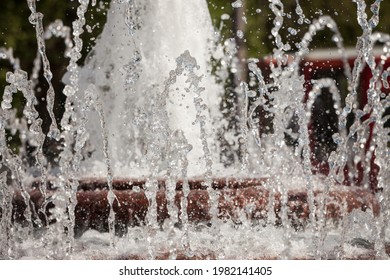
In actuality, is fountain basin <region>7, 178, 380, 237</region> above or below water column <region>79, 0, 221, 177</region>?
below

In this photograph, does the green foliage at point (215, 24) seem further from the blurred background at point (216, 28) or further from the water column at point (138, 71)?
the water column at point (138, 71)

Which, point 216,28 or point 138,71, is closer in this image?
point 138,71

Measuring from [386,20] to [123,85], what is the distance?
921cm

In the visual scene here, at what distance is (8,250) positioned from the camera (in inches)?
151

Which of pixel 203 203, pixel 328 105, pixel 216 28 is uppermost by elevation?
pixel 216 28

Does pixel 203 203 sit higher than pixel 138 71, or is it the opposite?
pixel 138 71

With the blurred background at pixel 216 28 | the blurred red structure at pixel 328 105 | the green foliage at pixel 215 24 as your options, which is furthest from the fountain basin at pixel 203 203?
the green foliage at pixel 215 24

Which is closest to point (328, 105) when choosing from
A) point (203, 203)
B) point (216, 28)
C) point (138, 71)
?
point (216, 28)

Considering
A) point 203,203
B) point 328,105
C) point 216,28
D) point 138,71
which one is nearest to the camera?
point 203,203

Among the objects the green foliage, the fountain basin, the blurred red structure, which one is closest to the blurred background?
the green foliage

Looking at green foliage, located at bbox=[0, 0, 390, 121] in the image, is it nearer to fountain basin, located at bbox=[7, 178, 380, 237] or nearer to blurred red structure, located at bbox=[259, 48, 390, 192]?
blurred red structure, located at bbox=[259, 48, 390, 192]

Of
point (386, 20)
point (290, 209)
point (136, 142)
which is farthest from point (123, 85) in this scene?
point (386, 20)

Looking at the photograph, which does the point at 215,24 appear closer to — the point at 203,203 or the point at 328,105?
the point at 328,105
